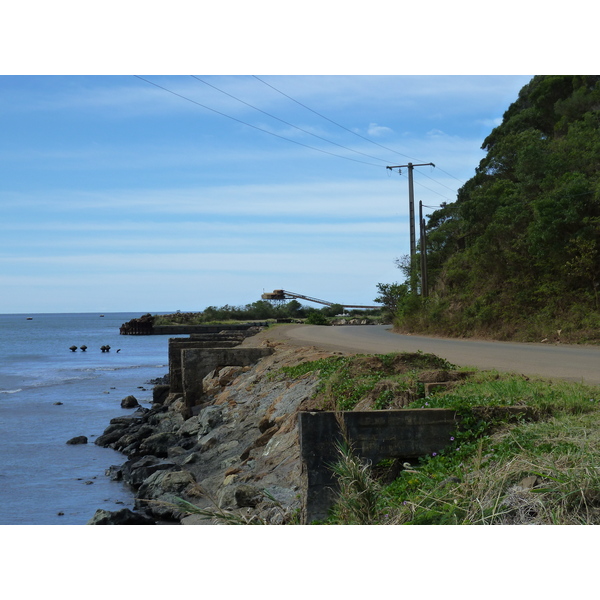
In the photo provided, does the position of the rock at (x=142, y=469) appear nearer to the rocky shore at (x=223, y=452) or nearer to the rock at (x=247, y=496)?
the rocky shore at (x=223, y=452)

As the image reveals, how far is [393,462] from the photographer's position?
724cm

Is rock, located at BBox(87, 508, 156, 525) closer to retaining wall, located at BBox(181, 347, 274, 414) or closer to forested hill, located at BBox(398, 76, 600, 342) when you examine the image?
retaining wall, located at BBox(181, 347, 274, 414)

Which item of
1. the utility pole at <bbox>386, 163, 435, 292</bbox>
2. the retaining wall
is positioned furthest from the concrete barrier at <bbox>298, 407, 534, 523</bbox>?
the utility pole at <bbox>386, 163, 435, 292</bbox>

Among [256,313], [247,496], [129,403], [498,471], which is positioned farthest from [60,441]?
[256,313]

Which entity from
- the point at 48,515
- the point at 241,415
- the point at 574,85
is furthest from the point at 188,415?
the point at 574,85

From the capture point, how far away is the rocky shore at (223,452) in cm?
859


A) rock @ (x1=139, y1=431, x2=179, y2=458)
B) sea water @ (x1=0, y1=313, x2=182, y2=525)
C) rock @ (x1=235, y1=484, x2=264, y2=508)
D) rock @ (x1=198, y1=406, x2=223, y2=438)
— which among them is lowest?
sea water @ (x1=0, y1=313, x2=182, y2=525)

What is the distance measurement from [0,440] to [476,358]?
14254 millimetres

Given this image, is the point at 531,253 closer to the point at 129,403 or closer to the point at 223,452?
the point at 129,403

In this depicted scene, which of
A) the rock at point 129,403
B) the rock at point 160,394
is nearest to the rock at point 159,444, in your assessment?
the rock at point 160,394

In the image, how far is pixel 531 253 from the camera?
26.1 meters

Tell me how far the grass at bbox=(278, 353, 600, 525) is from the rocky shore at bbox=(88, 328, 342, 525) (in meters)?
1.08

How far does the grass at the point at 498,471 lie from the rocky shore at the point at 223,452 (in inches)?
42.4

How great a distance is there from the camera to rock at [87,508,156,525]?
9895mm
